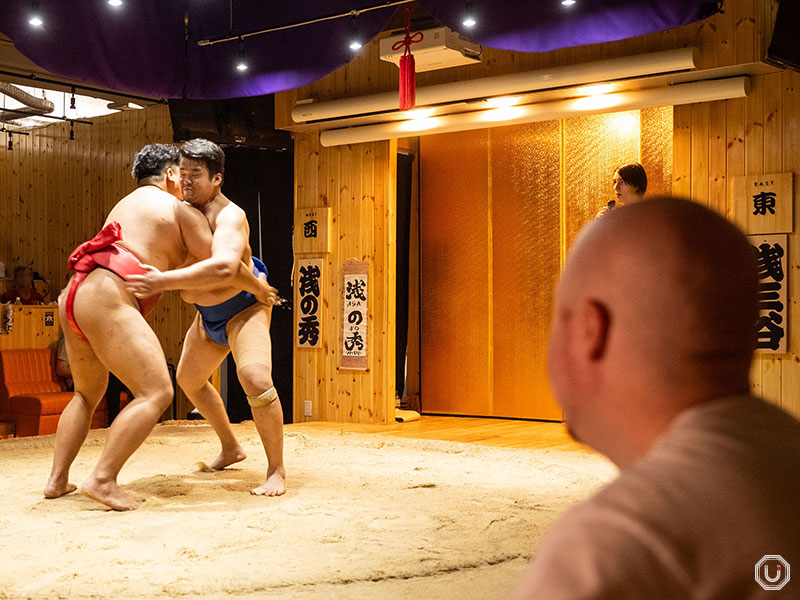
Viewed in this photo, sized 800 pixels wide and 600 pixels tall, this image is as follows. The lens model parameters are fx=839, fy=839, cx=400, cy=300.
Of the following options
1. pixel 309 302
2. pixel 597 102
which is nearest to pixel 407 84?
pixel 597 102

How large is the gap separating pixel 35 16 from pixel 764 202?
3975 mm

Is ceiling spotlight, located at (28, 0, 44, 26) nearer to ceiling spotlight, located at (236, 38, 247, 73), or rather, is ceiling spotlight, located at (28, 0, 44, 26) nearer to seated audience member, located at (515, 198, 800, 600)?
ceiling spotlight, located at (236, 38, 247, 73)

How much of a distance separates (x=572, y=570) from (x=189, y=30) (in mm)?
5125

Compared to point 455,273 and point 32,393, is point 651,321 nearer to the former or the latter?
point 455,273

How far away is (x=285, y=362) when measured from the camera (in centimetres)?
732

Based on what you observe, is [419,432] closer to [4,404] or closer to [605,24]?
[605,24]

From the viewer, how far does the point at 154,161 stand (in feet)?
10.7

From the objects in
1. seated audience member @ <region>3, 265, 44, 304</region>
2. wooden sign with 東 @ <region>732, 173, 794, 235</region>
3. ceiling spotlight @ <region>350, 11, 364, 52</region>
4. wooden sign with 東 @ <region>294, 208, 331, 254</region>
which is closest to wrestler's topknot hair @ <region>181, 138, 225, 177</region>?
ceiling spotlight @ <region>350, 11, 364, 52</region>

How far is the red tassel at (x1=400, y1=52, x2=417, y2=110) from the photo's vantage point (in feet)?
15.6

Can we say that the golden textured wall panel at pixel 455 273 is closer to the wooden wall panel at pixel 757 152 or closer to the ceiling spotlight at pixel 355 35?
the wooden wall panel at pixel 757 152

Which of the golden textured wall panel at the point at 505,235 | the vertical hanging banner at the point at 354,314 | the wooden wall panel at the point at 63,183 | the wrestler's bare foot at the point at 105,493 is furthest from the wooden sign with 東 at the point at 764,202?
the wooden wall panel at the point at 63,183

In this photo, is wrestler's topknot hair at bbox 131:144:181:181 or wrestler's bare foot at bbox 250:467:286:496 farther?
wrestler's topknot hair at bbox 131:144:181:181

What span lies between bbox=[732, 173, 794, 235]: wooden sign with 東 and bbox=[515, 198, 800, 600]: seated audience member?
4612 mm

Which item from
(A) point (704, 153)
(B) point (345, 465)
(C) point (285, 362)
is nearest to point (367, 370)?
(C) point (285, 362)
